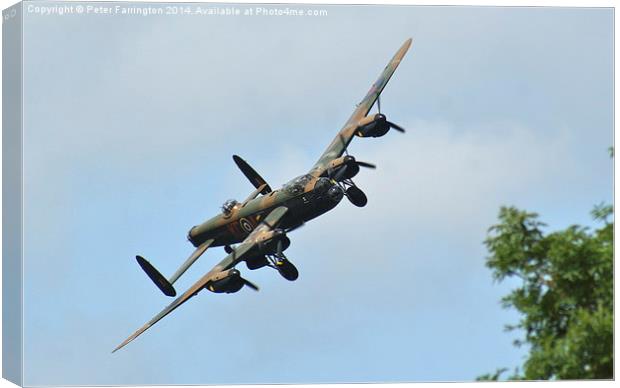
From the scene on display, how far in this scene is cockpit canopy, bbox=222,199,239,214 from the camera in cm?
4738

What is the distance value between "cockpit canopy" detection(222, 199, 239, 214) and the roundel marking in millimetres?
512

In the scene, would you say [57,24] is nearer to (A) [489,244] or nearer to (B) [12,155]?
(B) [12,155]

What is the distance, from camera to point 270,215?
1825 inches

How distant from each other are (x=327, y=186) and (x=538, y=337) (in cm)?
1767

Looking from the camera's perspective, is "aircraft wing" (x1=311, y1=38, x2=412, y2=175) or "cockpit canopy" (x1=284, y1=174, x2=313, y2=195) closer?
"cockpit canopy" (x1=284, y1=174, x2=313, y2=195)

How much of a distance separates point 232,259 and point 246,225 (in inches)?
70.7

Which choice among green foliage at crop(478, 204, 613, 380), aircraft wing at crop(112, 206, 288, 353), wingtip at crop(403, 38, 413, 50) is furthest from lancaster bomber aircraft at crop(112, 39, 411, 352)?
green foliage at crop(478, 204, 613, 380)

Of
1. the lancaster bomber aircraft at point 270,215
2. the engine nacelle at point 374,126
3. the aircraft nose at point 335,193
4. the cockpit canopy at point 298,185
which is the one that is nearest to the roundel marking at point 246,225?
the lancaster bomber aircraft at point 270,215

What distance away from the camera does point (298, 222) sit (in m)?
46.4

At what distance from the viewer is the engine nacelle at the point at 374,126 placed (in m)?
47.5

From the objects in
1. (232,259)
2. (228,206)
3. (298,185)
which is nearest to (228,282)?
(232,259)

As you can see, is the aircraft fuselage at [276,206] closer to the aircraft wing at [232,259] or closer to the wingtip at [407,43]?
the aircraft wing at [232,259]

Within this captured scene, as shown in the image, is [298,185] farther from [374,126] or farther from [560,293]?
[560,293]

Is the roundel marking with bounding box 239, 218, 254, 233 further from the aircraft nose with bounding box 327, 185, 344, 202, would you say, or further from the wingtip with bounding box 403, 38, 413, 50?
the wingtip with bounding box 403, 38, 413, 50
